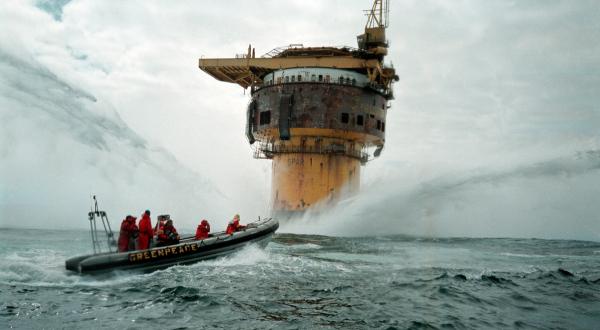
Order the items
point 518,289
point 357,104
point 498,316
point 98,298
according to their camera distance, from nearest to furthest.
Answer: point 498,316, point 98,298, point 518,289, point 357,104

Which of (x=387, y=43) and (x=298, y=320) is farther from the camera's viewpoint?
(x=387, y=43)

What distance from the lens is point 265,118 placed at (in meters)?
44.1

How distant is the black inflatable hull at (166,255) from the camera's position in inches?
596

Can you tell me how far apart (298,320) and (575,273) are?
41.2ft

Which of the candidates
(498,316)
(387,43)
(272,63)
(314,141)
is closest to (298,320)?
(498,316)

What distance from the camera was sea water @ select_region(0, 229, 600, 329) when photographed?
10250 millimetres

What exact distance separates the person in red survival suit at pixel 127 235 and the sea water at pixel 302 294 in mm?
1433

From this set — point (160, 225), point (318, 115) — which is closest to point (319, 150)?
point (318, 115)

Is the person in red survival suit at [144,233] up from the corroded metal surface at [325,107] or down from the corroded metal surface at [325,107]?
down

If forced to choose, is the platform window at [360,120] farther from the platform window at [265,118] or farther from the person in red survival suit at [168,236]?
the person in red survival suit at [168,236]

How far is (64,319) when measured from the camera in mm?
10102

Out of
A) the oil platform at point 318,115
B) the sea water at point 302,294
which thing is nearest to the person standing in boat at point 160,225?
the sea water at point 302,294

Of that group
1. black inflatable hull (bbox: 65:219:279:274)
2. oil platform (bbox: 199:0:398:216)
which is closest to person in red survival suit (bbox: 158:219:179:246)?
black inflatable hull (bbox: 65:219:279:274)

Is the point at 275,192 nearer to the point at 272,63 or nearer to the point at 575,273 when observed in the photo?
the point at 272,63
